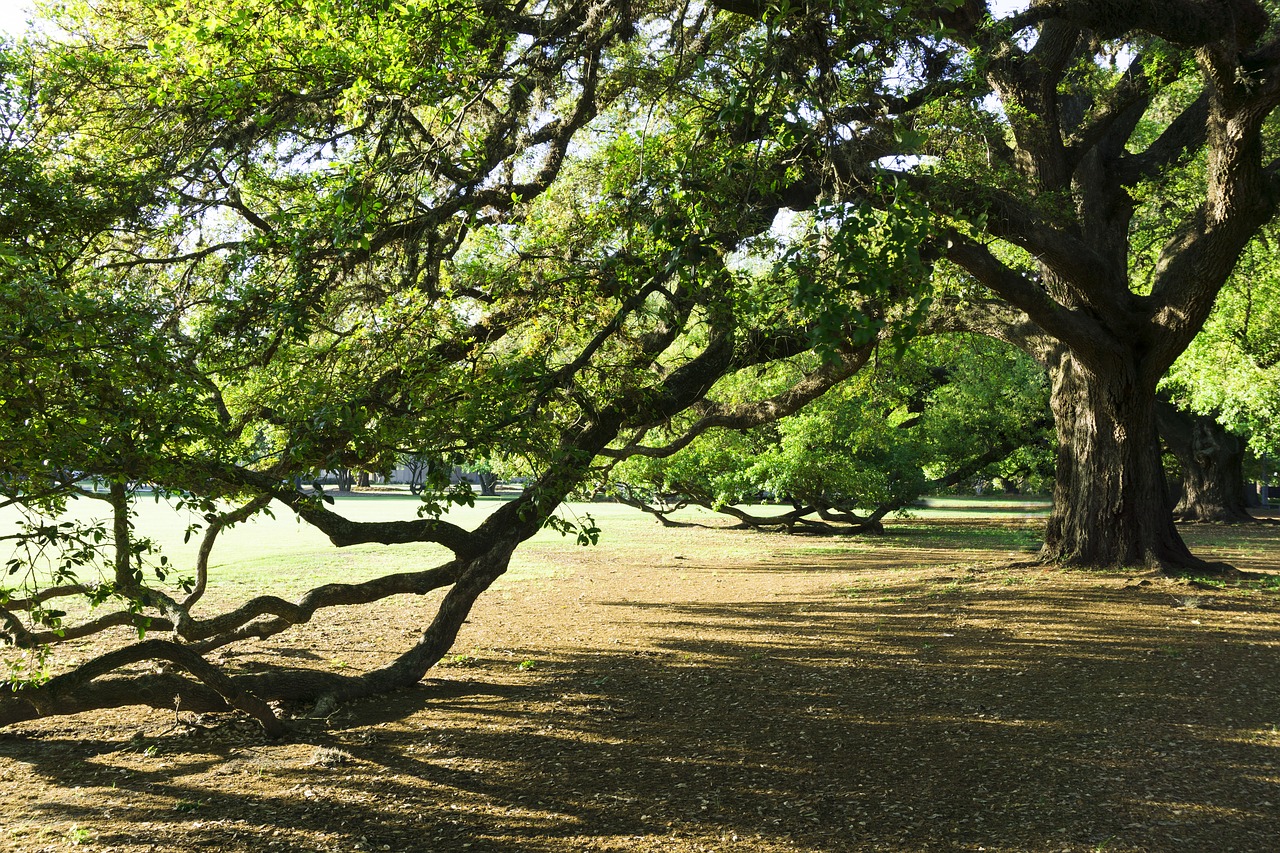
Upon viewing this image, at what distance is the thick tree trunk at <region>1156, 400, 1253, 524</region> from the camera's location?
1089 inches

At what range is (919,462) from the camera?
1041 inches

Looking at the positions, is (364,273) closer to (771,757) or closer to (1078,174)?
(771,757)

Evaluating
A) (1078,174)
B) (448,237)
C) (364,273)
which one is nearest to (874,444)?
(1078,174)

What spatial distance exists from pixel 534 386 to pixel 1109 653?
6.16m

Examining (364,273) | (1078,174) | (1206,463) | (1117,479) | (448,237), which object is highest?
(1078,174)

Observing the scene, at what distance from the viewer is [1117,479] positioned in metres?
13.1

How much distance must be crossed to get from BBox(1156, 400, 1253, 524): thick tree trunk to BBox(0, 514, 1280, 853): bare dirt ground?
18.6 m

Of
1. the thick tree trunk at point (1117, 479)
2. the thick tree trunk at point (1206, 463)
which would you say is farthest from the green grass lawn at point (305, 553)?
the thick tree trunk at point (1206, 463)

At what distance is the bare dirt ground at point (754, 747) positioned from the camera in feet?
16.6

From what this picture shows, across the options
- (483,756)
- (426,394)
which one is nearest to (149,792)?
(483,756)

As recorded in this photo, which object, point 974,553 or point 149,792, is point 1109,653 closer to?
point 149,792

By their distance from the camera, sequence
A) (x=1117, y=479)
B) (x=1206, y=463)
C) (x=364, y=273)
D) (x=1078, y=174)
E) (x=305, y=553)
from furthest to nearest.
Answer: (x=1206, y=463) → (x=305, y=553) → (x=1078, y=174) → (x=1117, y=479) → (x=364, y=273)

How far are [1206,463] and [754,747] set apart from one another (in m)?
27.2

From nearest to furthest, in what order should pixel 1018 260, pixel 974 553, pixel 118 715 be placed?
1. pixel 118 715
2. pixel 1018 260
3. pixel 974 553
